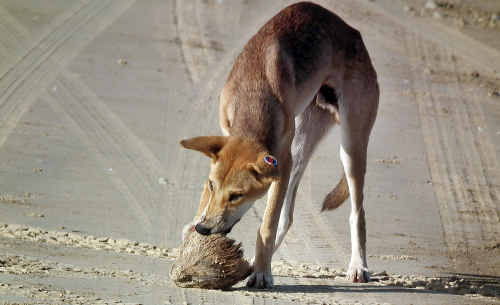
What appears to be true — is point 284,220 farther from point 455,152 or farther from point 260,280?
point 455,152

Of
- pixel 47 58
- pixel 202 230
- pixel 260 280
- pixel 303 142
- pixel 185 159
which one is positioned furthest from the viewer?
pixel 47 58

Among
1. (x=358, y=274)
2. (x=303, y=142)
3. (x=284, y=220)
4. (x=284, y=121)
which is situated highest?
(x=284, y=121)

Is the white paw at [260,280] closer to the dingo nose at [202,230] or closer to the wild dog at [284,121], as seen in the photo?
the wild dog at [284,121]

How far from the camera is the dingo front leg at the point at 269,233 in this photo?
699 centimetres

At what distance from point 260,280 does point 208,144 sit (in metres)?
1.11

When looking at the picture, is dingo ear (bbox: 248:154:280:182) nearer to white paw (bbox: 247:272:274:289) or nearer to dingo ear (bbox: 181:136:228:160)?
dingo ear (bbox: 181:136:228:160)

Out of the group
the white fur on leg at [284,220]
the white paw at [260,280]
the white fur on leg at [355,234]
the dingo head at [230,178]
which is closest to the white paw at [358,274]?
the white fur on leg at [355,234]

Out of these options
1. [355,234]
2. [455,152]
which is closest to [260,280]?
[355,234]

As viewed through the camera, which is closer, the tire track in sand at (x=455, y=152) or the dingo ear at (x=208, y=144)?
the dingo ear at (x=208, y=144)

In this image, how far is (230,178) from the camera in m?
6.57

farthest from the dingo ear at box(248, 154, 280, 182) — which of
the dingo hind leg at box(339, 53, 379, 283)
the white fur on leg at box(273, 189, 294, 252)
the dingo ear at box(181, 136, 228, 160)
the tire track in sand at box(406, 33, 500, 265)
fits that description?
the tire track in sand at box(406, 33, 500, 265)

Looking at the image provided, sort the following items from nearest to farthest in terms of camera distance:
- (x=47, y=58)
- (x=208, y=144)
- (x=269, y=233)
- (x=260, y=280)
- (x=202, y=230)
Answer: (x=202, y=230) < (x=208, y=144) < (x=260, y=280) < (x=269, y=233) < (x=47, y=58)

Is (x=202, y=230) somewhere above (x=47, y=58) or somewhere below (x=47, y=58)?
above

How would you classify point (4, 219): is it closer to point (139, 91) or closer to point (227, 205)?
point (227, 205)
